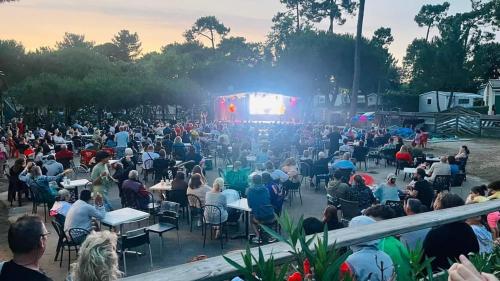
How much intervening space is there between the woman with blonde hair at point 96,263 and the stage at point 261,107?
30.6 metres

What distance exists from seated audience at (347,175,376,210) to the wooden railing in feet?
16.6

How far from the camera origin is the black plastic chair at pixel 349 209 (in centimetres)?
794

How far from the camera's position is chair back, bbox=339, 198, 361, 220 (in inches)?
312

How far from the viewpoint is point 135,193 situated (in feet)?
29.3

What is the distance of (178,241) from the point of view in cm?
802

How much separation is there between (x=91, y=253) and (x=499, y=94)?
42981 millimetres

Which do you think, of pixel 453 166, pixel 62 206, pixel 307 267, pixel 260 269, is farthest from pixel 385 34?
pixel 260 269

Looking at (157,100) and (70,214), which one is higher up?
(157,100)

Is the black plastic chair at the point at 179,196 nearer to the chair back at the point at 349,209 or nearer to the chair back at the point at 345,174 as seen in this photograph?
the chair back at the point at 349,209

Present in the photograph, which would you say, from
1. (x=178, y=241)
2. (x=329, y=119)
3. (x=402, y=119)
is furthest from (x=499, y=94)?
(x=178, y=241)

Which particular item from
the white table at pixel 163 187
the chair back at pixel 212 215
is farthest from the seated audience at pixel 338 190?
the white table at pixel 163 187

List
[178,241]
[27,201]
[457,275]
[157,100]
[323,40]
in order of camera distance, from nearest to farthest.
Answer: [457,275], [178,241], [27,201], [157,100], [323,40]

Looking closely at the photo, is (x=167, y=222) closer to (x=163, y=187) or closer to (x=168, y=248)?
(x=168, y=248)

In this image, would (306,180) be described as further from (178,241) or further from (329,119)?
(329,119)
